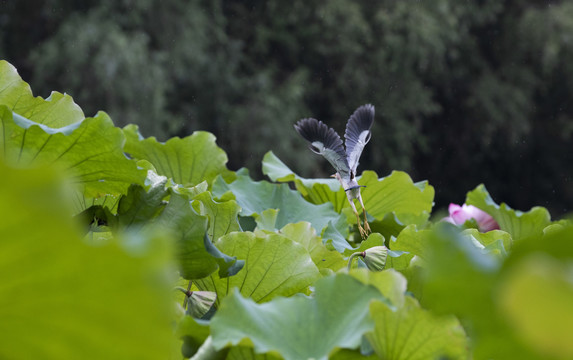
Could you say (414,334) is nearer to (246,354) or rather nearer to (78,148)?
(246,354)

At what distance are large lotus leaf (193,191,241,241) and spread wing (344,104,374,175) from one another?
0.33ft

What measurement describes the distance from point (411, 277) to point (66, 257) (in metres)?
0.17

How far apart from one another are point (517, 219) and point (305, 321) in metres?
0.43

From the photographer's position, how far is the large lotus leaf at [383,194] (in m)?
0.58

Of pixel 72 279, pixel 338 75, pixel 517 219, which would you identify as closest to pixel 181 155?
pixel 517 219

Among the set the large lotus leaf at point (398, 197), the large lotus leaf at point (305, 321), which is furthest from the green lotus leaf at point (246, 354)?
the large lotus leaf at point (398, 197)

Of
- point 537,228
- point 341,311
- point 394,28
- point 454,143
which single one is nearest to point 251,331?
Result: point 341,311

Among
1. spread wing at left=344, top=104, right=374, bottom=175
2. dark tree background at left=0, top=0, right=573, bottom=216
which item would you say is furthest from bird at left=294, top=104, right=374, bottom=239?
dark tree background at left=0, top=0, right=573, bottom=216

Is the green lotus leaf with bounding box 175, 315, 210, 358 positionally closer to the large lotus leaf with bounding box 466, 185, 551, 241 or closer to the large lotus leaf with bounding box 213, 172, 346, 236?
the large lotus leaf with bounding box 213, 172, 346, 236

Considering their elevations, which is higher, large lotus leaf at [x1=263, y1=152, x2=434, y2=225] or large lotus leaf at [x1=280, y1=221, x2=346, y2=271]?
large lotus leaf at [x1=280, y1=221, x2=346, y2=271]

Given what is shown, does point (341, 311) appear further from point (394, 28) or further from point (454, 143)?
point (454, 143)

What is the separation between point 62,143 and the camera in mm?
296

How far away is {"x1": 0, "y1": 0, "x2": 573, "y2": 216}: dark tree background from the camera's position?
621 cm

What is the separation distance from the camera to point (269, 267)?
1.02ft
